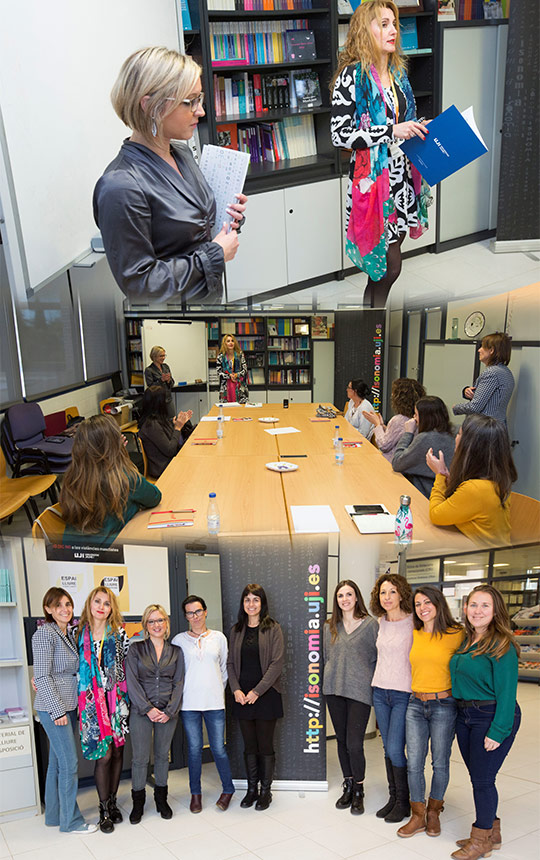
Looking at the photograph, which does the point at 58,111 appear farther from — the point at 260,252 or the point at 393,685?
the point at 393,685

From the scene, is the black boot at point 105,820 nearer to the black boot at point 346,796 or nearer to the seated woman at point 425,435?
the black boot at point 346,796

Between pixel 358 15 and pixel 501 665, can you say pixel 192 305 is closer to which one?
pixel 358 15

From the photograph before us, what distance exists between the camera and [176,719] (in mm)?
3887

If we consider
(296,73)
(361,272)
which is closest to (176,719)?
(361,272)

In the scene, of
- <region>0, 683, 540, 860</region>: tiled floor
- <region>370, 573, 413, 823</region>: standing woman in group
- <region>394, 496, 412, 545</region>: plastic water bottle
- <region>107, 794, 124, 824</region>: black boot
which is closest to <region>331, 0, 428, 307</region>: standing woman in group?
<region>394, 496, 412, 545</region>: plastic water bottle

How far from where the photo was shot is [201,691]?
3.82 meters

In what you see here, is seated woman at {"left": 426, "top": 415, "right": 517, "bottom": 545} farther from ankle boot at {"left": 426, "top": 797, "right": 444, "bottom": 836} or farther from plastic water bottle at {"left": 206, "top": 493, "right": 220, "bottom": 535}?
ankle boot at {"left": 426, "top": 797, "right": 444, "bottom": 836}

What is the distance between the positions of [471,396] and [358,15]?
2.73 ft

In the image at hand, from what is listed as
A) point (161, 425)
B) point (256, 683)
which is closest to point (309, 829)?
point (256, 683)

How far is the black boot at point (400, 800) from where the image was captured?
358 cm

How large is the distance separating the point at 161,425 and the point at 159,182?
531mm

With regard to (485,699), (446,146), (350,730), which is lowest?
(350,730)

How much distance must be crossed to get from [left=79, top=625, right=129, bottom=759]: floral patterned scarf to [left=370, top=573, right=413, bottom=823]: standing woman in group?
1.42m

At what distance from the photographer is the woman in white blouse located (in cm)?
378
